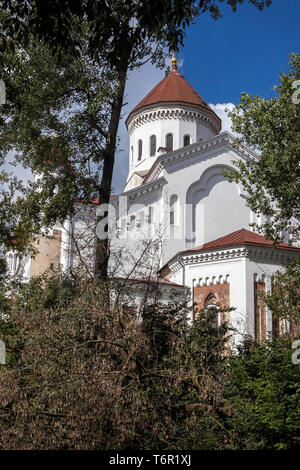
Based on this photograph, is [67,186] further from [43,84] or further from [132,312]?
[132,312]

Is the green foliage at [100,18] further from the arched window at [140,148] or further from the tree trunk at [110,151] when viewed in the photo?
the arched window at [140,148]

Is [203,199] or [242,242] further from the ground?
[203,199]

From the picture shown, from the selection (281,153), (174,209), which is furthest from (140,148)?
(281,153)

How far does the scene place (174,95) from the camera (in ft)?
108

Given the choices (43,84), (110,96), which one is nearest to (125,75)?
(110,96)

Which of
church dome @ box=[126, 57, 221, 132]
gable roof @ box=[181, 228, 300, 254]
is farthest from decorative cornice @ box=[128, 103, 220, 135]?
gable roof @ box=[181, 228, 300, 254]

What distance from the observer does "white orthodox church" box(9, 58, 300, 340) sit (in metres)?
18.4

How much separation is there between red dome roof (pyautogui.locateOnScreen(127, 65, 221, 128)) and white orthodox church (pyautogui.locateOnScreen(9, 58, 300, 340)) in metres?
0.06

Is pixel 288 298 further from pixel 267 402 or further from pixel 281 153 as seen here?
pixel 267 402

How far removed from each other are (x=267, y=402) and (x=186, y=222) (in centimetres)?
1649

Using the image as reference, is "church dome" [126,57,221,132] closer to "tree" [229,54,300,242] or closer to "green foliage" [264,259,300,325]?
"tree" [229,54,300,242]

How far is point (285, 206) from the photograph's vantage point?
16.5 meters

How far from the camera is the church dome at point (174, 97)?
1284 inches
